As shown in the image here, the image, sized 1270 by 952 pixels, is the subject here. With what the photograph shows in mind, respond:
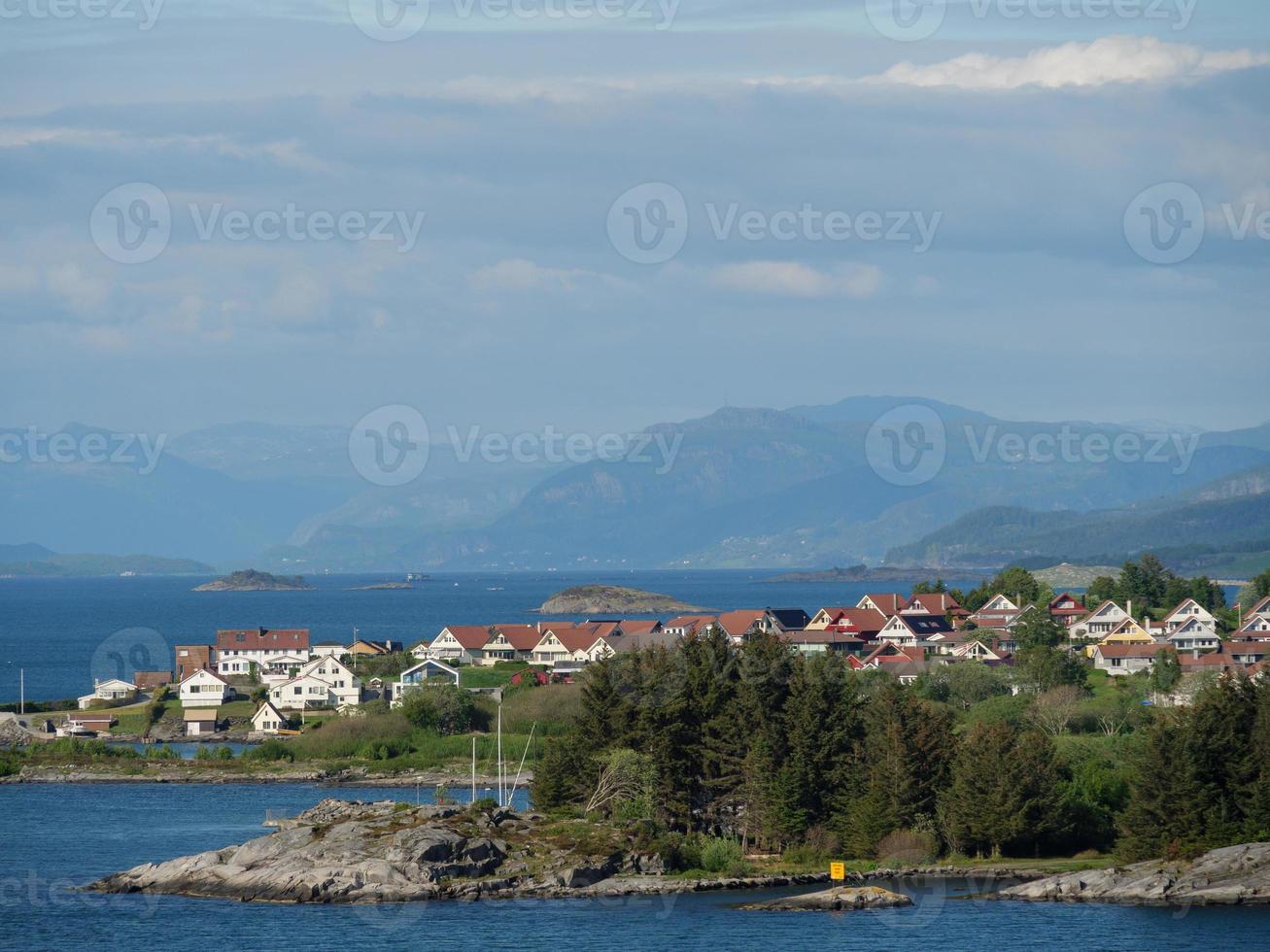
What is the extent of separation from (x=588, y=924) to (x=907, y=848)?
7839 millimetres

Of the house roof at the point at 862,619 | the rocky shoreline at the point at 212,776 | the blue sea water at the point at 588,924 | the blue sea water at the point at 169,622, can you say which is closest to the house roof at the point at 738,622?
the house roof at the point at 862,619

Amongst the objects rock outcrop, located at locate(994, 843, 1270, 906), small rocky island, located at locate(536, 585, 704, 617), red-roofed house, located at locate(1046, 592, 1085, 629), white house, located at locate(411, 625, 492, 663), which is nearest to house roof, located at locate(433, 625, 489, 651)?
white house, located at locate(411, 625, 492, 663)

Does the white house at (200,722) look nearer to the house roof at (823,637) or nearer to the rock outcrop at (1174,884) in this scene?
the house roof at (823,637)

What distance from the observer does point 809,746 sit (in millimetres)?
39375

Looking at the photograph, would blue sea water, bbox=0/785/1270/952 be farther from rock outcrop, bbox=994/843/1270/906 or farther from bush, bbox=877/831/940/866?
bush, bbox=877/831/940/866

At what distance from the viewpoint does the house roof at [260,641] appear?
7700 cm

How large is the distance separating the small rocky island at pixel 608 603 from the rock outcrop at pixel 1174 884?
119854mm

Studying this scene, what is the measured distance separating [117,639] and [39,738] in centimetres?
5377

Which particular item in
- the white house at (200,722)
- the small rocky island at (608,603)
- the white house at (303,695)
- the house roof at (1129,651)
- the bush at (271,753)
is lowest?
the bush at (271,753)

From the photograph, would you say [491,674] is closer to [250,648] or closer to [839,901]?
[250,648]

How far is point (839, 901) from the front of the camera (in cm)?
3459

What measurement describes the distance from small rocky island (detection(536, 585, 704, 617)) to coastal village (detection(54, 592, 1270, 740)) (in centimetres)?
7326

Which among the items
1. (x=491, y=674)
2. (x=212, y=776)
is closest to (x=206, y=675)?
(x=491, y=674)

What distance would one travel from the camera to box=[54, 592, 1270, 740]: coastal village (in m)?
65.4
